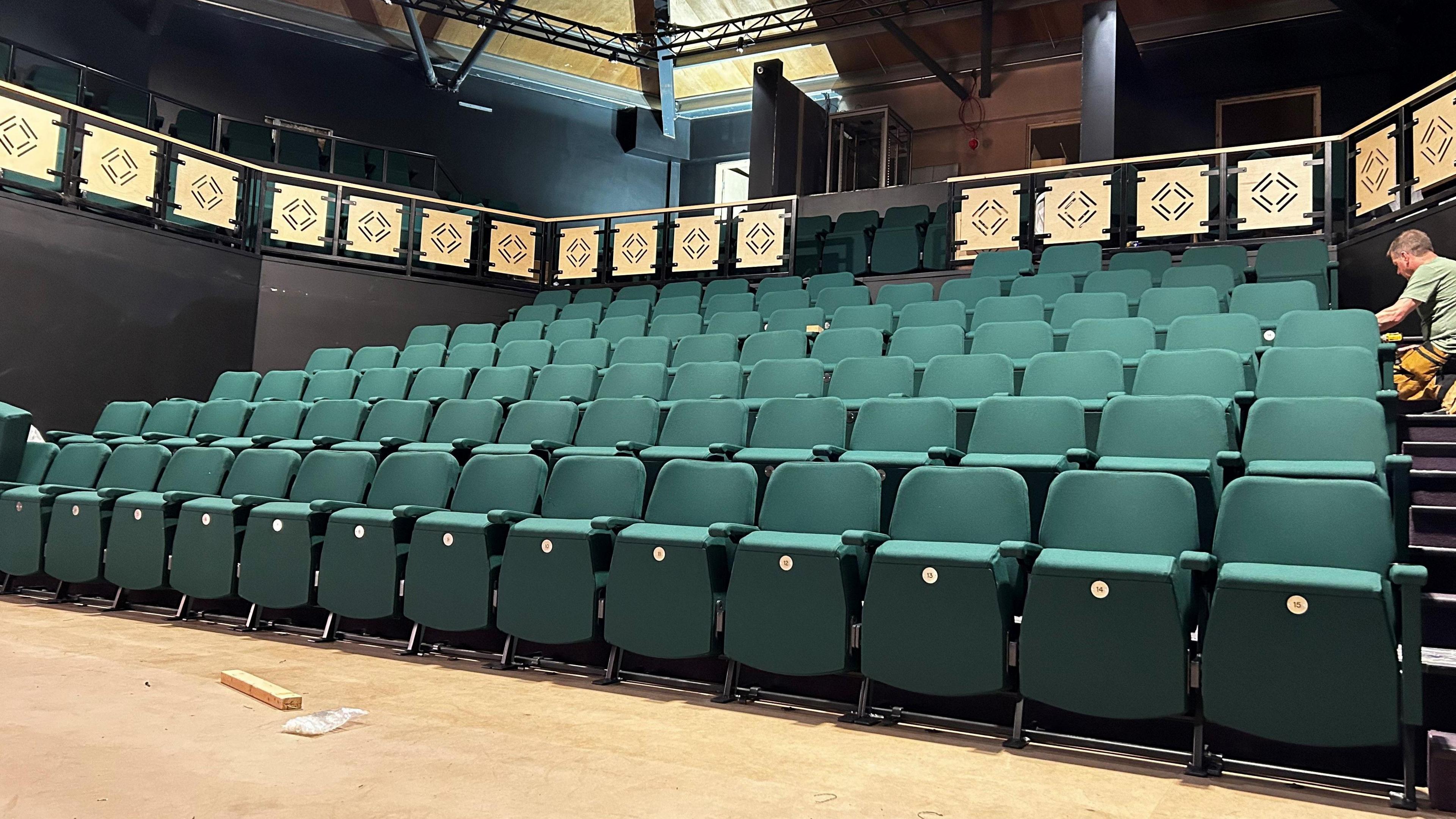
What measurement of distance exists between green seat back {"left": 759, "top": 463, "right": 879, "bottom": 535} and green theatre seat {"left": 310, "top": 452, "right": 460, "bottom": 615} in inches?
42.2

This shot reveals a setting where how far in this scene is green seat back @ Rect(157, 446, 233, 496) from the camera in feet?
11.8

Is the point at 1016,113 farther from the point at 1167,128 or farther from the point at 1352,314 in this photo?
the point at 1352,314

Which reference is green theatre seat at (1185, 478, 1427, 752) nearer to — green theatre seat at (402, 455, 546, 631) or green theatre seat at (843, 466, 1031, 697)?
green theatre seat at (843, 466, 1031, 697)

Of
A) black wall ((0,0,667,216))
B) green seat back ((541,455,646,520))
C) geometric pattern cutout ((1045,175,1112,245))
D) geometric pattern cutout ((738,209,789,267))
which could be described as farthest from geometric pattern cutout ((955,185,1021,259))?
black wall ((0,0,667,216))

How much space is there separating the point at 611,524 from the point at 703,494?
0.26 meters

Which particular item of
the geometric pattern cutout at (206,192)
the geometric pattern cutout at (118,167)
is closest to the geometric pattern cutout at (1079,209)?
the geometric pattern cutout at (206,192)

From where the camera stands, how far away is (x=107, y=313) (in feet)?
17.3

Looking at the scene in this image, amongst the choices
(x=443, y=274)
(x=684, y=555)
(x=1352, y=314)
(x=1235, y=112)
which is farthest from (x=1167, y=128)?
(x=684, y=555)

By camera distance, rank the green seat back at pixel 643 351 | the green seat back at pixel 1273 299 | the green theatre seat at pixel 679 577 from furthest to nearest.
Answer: the green seat back at pixel 643 351, the green seat back at pixel 1273 299, the green theatre seat at pixel 679 577

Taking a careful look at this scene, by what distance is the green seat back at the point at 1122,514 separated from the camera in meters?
2.09

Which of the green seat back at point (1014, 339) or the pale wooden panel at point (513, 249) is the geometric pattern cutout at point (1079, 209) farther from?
the pale wooden panel at point (513, 249)

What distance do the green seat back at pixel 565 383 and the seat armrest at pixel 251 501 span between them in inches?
45.8

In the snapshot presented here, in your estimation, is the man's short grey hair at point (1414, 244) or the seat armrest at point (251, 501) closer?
the seat armrest at point (251, 501)

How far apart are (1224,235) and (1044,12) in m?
3.87
